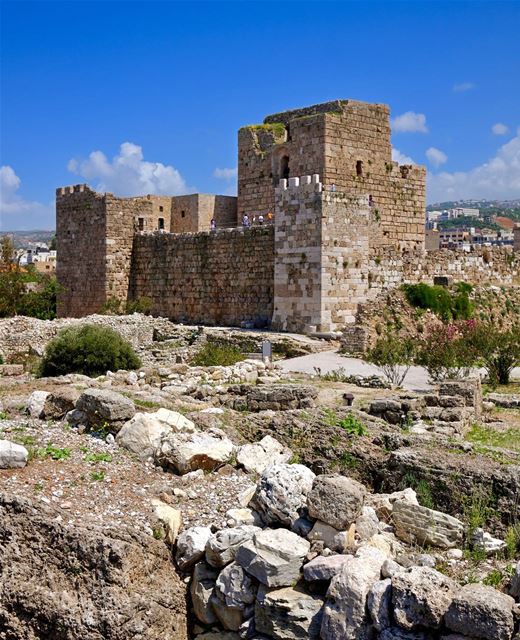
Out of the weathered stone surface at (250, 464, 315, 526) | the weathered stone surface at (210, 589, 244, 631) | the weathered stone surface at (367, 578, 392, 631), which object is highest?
the weathered stone surface at (250, 464, 315, 526)

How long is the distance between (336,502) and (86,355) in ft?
35.2

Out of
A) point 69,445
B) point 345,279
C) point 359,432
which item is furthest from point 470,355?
point 69,445

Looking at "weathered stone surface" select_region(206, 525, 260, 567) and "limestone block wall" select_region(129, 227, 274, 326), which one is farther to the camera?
"limestone block wall" select_region(129, 227, 274, 326)

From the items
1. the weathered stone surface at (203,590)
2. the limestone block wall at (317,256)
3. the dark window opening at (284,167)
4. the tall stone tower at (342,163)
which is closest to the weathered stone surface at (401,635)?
the weathered stone surface at (203,590)

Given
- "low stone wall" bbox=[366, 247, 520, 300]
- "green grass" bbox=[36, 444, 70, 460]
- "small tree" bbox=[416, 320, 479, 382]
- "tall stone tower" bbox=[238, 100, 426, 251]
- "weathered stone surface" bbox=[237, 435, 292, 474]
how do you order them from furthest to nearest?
"tall stone tower" bbox=[238, 100, 426, 251], "low stone wall" bbox=[366, 247, 520, 300], "small tree" bbox=[416, 320, 479, 382], "weathered stone surface" bbox=[237, 435, 292, 474], "green grass" bbox=[36, 444, 70, 460]

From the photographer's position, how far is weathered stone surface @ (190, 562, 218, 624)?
6.41 meters

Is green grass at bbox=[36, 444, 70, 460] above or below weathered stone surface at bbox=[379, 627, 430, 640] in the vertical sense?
above

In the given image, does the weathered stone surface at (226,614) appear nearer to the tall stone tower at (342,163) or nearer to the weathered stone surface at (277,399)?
the weathered stone surface at (277,399)

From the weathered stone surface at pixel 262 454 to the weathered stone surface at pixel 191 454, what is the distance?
160 mm

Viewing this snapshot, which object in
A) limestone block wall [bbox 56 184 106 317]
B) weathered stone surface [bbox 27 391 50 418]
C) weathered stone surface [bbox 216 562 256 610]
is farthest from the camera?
limestone block wall [bbox 56 184 106 317]

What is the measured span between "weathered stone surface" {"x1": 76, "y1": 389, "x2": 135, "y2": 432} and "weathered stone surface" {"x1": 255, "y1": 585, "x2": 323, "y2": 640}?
10.5 ft

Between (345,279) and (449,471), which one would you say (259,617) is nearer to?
(449,471)

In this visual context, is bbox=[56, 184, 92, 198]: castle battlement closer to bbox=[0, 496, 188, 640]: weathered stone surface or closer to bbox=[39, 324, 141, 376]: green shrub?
bbox=[39, 324, 141, 376]: green shrub

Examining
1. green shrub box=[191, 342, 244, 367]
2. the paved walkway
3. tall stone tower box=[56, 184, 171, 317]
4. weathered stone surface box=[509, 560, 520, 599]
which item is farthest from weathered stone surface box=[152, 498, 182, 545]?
tall stone tower box=[56, 184, 171, 317]
